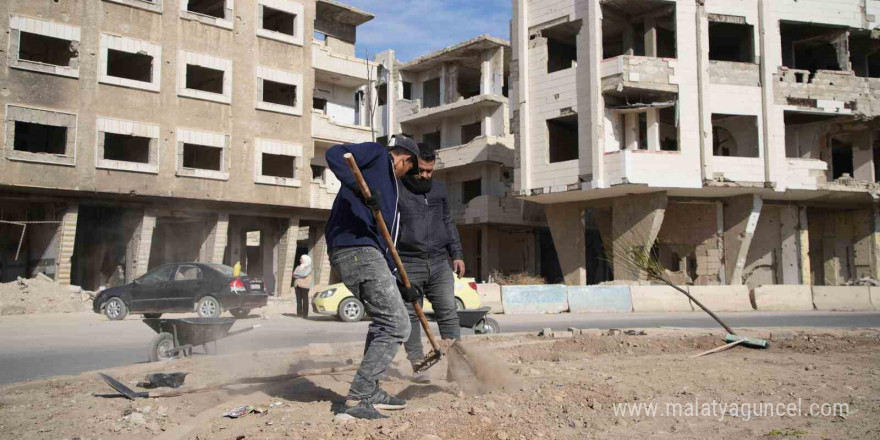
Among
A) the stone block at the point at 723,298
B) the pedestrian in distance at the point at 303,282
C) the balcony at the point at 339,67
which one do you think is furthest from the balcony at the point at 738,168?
the pedestrian in distance at the point at 303,282

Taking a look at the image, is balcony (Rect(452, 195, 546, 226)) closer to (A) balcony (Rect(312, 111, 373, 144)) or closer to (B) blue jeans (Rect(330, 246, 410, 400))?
(A) balcony (Rect(312, 111, 373, 144))

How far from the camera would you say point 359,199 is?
4.53 metres

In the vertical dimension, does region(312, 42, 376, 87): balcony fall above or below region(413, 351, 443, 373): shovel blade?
above

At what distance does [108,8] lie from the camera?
24875mm

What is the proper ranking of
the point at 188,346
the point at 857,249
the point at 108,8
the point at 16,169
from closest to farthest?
the point at 188,346, the point at 16,169, the point at 108,8, the point at 857,249

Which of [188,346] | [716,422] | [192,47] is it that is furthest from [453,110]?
[716,422]

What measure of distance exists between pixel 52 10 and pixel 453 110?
2024cm

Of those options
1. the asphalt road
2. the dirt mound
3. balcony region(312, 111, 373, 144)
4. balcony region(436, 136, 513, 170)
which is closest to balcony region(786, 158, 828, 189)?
the asphalt road

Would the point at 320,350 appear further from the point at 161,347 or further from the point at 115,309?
the point at 115,309

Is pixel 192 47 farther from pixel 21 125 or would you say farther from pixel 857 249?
pixel 857 249

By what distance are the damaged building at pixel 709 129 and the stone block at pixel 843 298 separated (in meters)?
5.79

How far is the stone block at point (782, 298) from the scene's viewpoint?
21109 millimetres

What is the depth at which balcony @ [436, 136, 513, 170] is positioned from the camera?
117 feet

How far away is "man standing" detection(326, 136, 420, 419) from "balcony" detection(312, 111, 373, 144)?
26.2m
